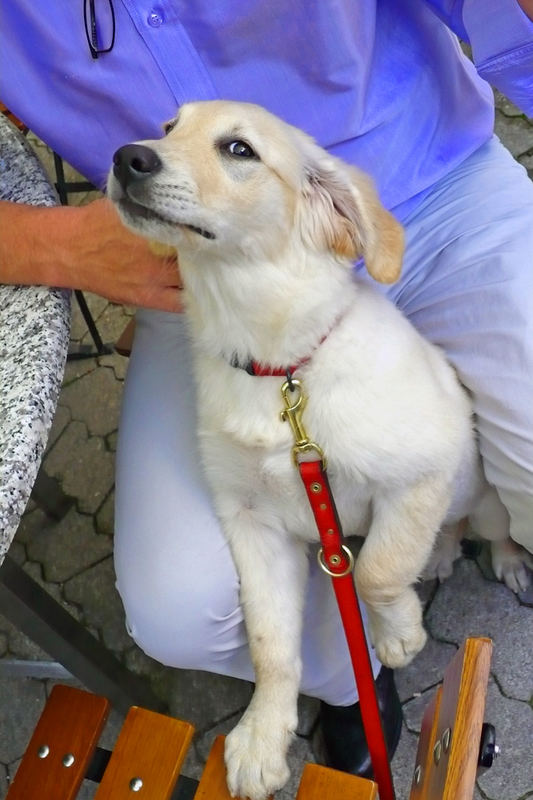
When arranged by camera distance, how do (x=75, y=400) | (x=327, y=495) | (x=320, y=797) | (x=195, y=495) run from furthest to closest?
1. (x=75, y=400)
2. (x=195, y=495)
3. (x=327, y=495)
4. (x=320, y=797)

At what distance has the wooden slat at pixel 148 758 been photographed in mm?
1285

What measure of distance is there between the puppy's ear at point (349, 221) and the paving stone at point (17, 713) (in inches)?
67.5

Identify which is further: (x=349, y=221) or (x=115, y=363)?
(x=115, y=363)

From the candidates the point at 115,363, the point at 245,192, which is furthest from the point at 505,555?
the point at 115,363

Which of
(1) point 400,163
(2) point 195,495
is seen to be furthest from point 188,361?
(1) point 400,163

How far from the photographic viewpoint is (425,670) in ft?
6.94

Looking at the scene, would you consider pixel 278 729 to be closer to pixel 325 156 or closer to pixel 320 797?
pixel 320 797

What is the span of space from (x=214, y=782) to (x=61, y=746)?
30cm

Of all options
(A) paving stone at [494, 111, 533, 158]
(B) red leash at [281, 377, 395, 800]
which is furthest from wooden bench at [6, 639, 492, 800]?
(A) paving stone at [494, 111, 533, 158]

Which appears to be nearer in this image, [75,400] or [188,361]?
[188,361]

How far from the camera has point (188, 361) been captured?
175cm

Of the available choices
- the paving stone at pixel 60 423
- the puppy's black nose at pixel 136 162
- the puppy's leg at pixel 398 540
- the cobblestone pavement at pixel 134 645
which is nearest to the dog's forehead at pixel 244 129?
the puppy's black nose at pixel 136 162

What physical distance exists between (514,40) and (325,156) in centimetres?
40

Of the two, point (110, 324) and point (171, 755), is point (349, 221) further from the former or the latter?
point (110, 324)
